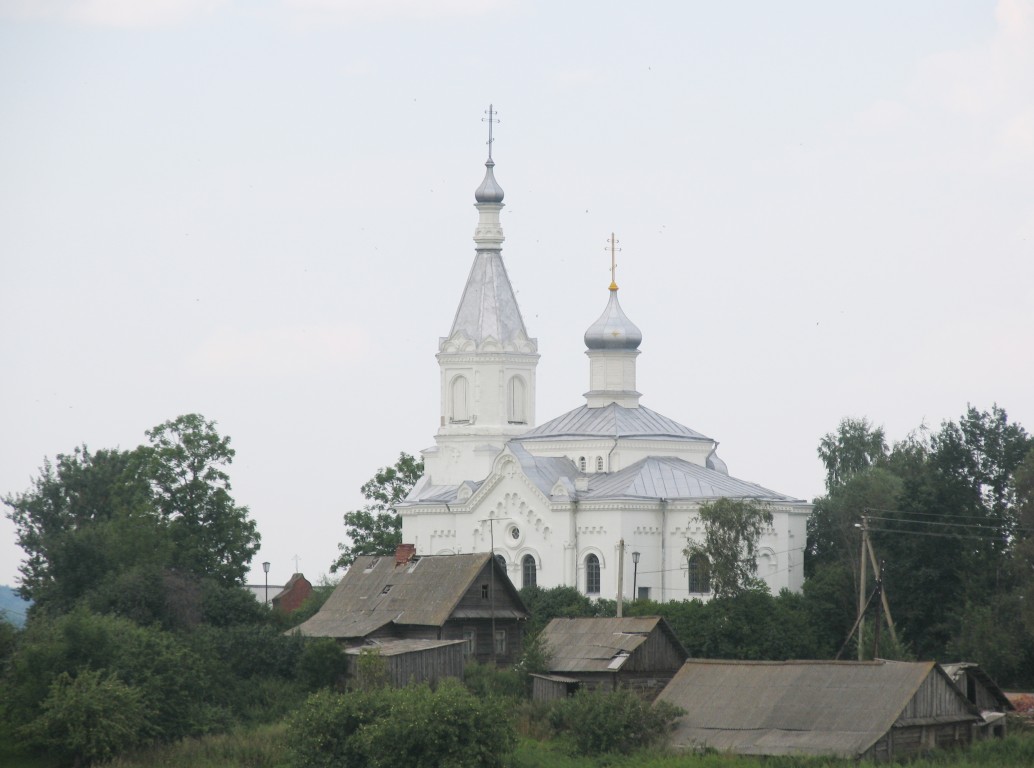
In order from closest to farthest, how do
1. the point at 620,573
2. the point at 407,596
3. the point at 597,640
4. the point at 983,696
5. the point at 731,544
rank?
the point at 983,696, the point at 597,640, the point at 407,596, the point at 620,573, the point at 731,544

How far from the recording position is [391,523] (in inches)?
2899

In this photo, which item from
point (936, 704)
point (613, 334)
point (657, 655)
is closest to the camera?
point (936, 704)

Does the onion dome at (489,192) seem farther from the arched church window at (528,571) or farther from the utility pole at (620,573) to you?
the utility pole at (620,573)

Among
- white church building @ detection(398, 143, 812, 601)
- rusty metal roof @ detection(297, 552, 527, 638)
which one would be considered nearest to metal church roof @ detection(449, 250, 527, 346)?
white church building @ detection(398, 143, 812, 601)

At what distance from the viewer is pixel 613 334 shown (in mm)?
69500

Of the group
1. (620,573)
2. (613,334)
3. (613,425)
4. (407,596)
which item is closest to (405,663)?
(407,596)

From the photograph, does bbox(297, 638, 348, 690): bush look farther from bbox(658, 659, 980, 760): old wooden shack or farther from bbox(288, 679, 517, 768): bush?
bbox(658, 659, 980, 760): old wooden shack

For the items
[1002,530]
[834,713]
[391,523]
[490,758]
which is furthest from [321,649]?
[391,523]

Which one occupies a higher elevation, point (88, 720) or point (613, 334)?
point (613, 334)

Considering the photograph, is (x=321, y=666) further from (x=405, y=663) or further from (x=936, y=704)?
(x=936, y=704)

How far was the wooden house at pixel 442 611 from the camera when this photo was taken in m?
51.1

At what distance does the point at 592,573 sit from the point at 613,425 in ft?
19.0

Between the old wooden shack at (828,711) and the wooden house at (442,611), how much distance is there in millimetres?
7150

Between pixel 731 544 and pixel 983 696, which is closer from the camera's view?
pixel 983 696
